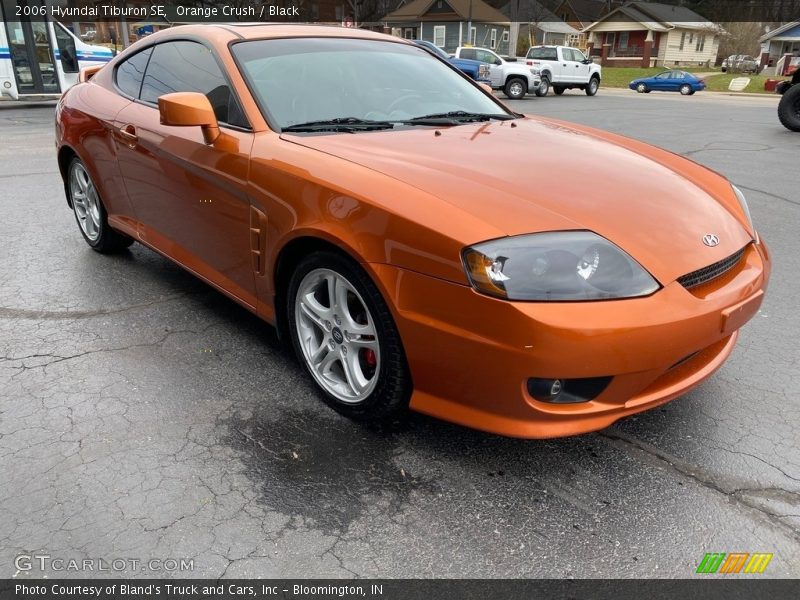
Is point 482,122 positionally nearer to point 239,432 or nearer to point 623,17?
point 239,432

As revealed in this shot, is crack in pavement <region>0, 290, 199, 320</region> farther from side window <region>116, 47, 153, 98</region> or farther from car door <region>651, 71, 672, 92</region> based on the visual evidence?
car door <region>651, 71, 672, 92</region>

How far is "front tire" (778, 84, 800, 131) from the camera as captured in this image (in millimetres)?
12695

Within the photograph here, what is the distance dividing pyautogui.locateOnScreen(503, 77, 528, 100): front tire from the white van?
13.7 meters

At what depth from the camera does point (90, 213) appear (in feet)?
15.0

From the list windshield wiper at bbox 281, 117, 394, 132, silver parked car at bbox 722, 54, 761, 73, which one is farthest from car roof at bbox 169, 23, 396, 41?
silver parked car at bbox 722, 54, 761, 73

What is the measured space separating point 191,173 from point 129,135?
80cm

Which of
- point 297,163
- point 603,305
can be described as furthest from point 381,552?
point 297,163

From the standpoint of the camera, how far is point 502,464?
2414 mm

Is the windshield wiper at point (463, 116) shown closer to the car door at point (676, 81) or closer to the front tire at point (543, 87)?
the front tire at point (543, 87)

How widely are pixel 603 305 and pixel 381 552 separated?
1.03m

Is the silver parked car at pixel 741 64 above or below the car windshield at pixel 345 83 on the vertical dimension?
below

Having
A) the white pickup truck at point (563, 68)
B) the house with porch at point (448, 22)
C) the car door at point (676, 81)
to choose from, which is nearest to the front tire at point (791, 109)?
the white pickup truck at point (563, 68)

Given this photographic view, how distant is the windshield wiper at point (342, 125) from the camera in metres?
2.86

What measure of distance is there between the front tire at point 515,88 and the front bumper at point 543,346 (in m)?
22.5
